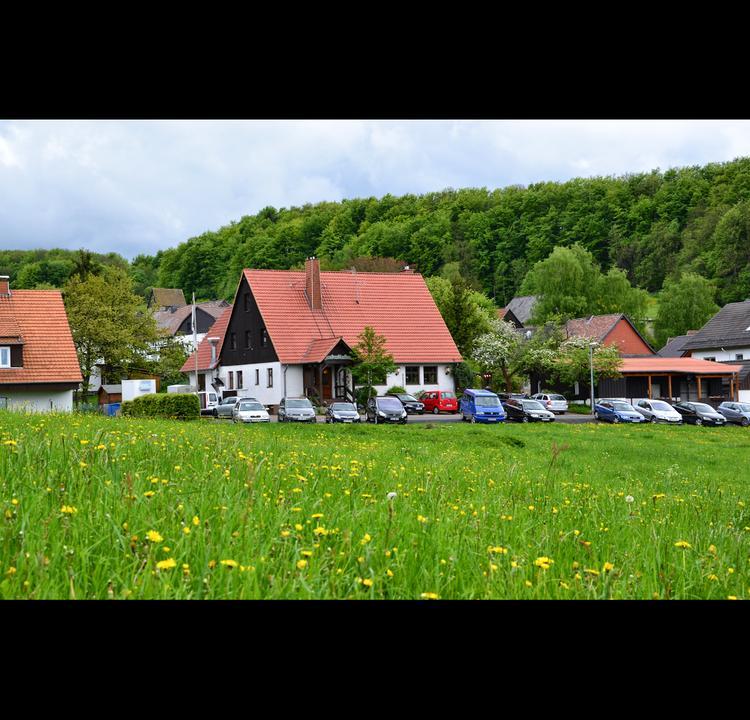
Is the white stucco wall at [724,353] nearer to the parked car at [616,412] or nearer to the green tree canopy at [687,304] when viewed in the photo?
the green tree canopy at [687,304]

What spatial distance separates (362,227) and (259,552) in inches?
1937

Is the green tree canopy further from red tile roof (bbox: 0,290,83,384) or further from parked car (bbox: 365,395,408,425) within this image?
red tile roof (bbox: 0,290,83,384)

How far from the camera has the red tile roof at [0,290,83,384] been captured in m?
36.9

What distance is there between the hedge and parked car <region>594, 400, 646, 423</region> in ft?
71.6

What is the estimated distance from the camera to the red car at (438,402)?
4625cm

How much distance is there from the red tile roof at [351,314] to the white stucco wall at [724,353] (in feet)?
90.5

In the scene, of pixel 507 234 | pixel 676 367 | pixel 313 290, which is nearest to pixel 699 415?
pixel 676 367

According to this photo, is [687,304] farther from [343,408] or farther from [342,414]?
[342,414]

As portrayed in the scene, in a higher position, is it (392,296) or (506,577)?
(392,296)

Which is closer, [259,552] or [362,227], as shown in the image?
[259,552]

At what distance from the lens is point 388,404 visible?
37906mm
